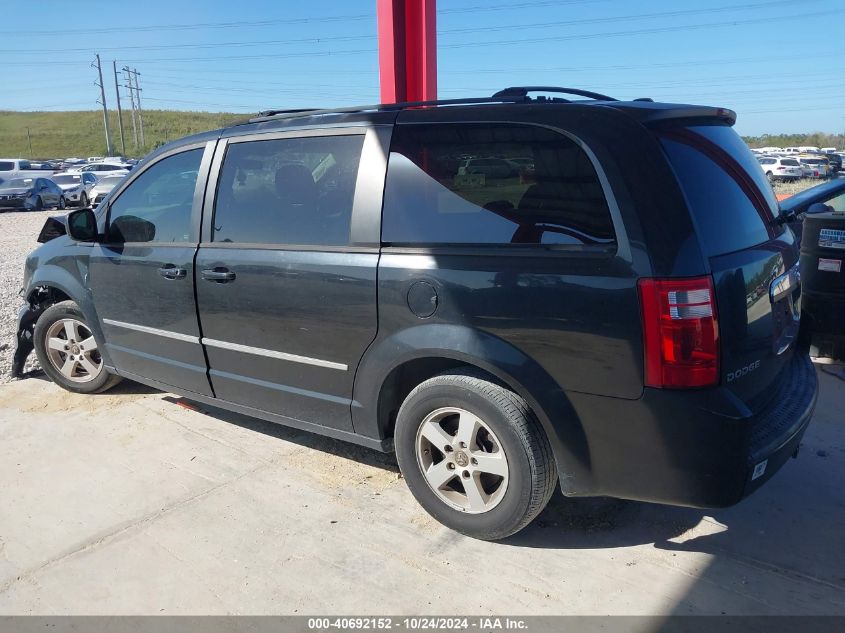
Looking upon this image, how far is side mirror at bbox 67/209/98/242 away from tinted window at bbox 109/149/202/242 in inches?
4.9

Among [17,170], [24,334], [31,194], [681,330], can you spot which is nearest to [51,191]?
[31,194]

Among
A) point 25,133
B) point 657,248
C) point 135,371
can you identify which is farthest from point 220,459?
point 25,133

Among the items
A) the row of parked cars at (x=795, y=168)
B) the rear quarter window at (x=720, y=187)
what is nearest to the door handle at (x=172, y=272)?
the rear quarter window at (x=720, y=187)

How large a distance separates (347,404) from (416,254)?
0.88 m

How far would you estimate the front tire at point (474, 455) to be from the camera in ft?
9.28

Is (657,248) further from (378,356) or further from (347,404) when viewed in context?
(347,404)

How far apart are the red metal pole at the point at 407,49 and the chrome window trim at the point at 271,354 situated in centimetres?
350

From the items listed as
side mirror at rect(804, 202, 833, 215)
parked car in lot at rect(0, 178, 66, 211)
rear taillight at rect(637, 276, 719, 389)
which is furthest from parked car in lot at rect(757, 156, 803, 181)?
rear taillight at rect(637, 276, 719, 389)

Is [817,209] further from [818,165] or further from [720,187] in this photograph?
[818,165]

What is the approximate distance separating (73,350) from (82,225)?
3.59 feet

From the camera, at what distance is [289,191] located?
3586 mm

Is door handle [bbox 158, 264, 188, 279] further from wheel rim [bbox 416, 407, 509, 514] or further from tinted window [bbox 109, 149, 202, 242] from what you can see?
wheel rim [bbox 416, 407, 509, 514]

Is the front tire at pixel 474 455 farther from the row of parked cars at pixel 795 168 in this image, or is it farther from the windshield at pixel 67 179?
the row of parked cars at pixel 795 168

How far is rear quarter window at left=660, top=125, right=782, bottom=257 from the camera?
2.58 m
